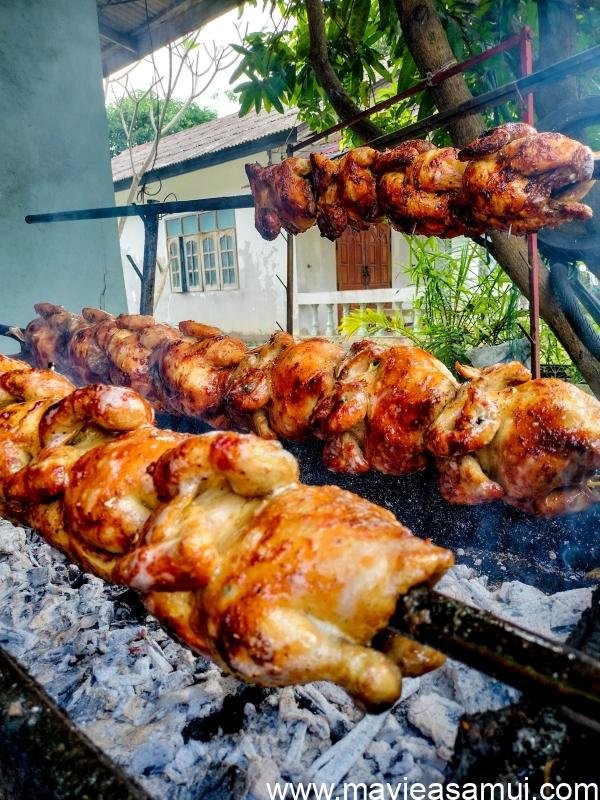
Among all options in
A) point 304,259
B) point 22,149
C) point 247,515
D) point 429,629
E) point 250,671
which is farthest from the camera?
point 304,259

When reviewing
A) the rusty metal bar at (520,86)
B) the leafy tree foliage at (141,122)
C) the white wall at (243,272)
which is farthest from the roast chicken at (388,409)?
the leafy tree foliage at (141,122)

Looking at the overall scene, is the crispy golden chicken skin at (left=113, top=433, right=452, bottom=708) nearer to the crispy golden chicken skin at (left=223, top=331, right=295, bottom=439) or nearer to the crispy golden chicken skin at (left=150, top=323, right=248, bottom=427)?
the crispy golden chicken skin at (left=223, top=331, right=295, bottom=439)

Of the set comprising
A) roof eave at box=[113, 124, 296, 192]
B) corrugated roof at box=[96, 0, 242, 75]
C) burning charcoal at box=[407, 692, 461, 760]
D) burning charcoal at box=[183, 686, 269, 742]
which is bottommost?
burning charcoal at box=[183, 686, 269, 742]

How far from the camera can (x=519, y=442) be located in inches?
55.2

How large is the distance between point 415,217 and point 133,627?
1751 millimetres

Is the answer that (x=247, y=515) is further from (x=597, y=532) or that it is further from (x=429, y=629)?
(x=597, y=532)

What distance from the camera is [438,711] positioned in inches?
53.7

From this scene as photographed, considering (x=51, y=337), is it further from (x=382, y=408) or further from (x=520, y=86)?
(x=520, y=86)

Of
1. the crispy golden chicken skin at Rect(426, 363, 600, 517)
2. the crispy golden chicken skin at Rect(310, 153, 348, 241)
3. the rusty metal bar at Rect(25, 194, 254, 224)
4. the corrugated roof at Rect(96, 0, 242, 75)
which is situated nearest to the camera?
the crispy golden chicken skin at Rect(426, 363, 600, 517)

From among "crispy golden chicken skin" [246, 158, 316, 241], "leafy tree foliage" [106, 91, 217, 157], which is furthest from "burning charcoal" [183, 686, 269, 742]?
"leafy tree foliage" [106, 91, 217, 157]

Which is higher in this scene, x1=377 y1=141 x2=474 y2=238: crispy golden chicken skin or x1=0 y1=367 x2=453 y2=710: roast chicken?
x1=377 y1=141 x2=474 y2=238: crispy golden chicken skin

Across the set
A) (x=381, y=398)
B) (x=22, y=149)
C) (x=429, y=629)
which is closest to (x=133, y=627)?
(x=381, y=398)

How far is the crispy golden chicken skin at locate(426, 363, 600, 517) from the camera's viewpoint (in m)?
1.34

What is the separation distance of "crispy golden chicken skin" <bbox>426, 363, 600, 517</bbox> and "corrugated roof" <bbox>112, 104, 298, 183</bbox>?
1098 centimetres
